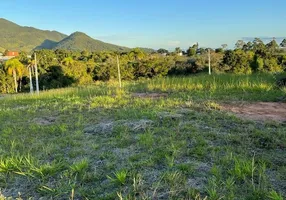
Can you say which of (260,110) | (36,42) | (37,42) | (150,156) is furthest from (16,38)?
(150,156)

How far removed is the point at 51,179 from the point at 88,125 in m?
1.80

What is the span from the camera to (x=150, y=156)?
2.54 m

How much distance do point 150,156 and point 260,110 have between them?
2.64 meters

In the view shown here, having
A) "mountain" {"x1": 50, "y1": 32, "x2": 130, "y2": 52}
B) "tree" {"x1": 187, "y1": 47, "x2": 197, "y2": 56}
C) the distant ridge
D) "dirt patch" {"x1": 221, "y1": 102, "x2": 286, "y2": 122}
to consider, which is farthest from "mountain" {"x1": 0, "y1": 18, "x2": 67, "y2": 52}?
"dirt patch" {"x1": 221, "y1": 102, "x2": 286, "y2": 122}

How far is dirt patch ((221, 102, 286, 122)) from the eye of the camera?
155 inches

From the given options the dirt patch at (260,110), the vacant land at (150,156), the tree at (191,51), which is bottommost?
the vacant land at (150,156)

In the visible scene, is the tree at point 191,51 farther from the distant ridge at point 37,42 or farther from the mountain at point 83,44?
the mountain at point 83,44

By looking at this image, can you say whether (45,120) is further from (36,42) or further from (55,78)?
(36,42)

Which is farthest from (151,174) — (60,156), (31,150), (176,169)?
(31,150)

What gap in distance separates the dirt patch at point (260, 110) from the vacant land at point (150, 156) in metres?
0.03

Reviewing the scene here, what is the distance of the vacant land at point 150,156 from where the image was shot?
6.44 ft

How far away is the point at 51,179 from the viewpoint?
225 cm

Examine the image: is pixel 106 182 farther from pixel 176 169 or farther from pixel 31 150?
pixel 31 150

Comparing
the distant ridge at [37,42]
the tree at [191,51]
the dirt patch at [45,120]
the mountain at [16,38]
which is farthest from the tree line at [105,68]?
the mountain at [16,38]
